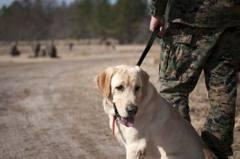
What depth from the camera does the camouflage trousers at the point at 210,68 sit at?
530 centimetres

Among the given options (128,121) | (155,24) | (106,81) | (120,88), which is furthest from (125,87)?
(155,24)

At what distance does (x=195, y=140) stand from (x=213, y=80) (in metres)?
0.72

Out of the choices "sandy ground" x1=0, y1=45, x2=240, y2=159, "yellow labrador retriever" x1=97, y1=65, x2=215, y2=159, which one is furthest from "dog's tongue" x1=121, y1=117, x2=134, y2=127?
"sandy ground" x1=0, y1=45, x2=240, y2=159

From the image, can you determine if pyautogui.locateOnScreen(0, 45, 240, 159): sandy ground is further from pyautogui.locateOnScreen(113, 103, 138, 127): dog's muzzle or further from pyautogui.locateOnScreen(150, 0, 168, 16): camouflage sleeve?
pyautogui.locateOnScreen(150, 0, 168, 16): camouflage sleeve

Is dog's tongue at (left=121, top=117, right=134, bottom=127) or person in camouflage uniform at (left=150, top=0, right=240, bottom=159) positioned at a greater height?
person in camouflage uniform at (left=150, top=0, right=240, bottom=159)

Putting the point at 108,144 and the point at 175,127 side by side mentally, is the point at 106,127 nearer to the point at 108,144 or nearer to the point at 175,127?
the point at 108,144

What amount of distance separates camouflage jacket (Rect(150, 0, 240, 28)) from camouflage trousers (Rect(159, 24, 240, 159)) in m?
0.07

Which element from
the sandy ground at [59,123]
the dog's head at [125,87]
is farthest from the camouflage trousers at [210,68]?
the sandy ground at [59,123]

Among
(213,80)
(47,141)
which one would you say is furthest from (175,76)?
(47,141)

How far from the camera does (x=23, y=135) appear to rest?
25.1 feet

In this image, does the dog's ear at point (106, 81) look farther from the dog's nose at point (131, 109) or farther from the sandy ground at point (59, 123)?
the sandy ground at point (59, 123)

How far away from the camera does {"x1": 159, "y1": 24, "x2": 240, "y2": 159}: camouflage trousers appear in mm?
5301

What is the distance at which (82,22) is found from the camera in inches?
3728

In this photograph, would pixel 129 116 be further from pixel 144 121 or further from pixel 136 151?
pixel 136 151
